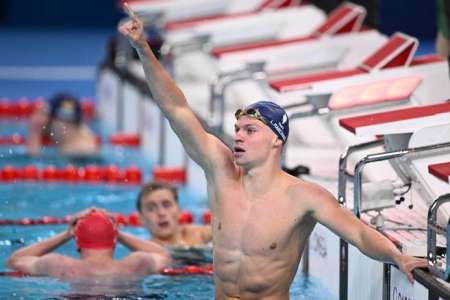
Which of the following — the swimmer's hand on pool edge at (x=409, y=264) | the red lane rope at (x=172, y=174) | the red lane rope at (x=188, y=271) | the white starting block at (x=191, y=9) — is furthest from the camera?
the white starting block at (x=191, y=9)

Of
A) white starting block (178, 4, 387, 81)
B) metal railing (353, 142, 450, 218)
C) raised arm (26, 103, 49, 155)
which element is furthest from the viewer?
raised arm (26, 103, 49, 155)

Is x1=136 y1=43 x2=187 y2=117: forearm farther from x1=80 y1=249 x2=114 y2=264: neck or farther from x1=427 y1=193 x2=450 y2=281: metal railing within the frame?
x1=80 y1=249 x2=114 y2=264: neck

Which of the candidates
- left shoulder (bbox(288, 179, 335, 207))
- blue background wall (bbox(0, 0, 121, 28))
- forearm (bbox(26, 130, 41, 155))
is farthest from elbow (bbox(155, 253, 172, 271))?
blue background wall (bbox(0, 0, 121, 28))

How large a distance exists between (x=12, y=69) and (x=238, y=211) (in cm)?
1124

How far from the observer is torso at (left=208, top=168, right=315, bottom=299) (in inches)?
204

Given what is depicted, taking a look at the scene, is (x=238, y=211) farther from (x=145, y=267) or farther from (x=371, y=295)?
(x=145, y=267)

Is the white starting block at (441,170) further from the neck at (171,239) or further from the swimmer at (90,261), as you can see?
the neck at (171,239)

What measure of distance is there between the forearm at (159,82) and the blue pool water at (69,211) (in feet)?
4.58

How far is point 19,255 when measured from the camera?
6445 millimetres

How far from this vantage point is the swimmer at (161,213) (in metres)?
7.12

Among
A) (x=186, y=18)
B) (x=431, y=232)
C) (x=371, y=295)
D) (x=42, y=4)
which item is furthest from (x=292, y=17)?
(x=42, y=4)

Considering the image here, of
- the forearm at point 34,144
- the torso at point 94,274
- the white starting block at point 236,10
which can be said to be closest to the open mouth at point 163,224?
the torso at point 94,274

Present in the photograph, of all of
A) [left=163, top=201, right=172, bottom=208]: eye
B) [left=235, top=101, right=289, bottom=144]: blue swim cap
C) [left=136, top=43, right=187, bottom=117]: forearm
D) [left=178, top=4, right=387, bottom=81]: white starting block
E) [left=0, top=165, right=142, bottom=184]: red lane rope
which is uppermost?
[left=178, top=4, right=387, bottom=81]: white starting block

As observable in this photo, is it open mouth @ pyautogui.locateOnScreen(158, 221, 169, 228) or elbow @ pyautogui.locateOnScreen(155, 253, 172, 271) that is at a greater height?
open mouth @ pyautogui.locateOnScreen(158, 221, 169, 228)
